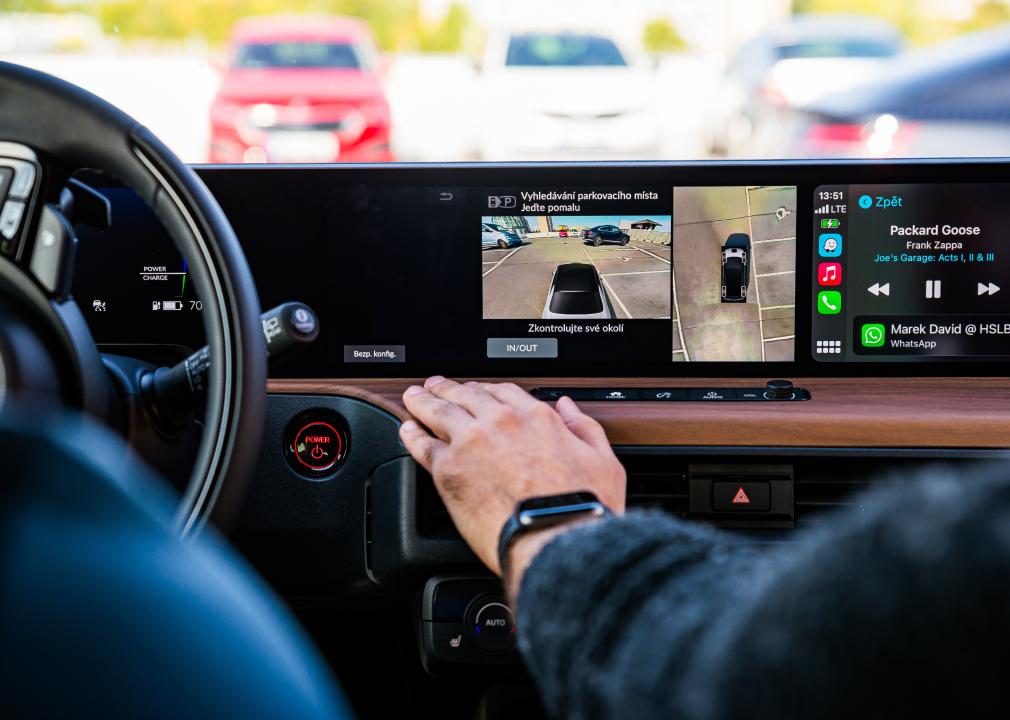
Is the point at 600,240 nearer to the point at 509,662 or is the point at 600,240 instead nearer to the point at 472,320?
the point at 472,320

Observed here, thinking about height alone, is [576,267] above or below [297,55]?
below

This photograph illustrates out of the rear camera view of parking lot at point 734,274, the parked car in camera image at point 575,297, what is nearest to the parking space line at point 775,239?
the rear camera view of parking lot at point 734,274

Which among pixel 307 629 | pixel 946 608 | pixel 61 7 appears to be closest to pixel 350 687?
pixel 307 629

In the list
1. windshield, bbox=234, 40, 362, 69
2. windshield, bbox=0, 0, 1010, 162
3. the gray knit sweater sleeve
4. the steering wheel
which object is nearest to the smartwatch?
the steering wheel

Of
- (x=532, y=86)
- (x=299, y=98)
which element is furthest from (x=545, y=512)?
(x=532, y=86)

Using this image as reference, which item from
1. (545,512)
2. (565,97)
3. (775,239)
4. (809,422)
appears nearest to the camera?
(545,512)

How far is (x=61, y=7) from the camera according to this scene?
5961 mm

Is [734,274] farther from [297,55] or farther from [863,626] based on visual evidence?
[297,55]

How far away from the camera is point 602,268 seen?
63.5 inches

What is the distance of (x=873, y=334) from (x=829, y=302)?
0.27 feet

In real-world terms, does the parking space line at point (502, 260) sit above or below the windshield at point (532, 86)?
below

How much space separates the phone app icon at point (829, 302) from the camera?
5.43 feet

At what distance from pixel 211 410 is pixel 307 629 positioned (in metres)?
0.81

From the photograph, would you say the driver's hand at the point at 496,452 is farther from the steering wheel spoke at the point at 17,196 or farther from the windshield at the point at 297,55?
the windshield at the point at 297,55
